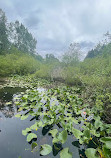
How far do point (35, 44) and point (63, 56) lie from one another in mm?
24179

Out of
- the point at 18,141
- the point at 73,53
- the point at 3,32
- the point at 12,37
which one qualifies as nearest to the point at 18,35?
the point at 12,37

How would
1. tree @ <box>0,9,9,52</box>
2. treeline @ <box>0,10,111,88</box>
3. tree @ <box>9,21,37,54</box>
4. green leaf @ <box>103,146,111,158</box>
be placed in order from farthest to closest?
tree @ <box>9,21,37,54</box>
tree @ <box>0,9,9,52</box>
treeline @ <box>0,10,111,88</box>
green leaf @ <box>103,146,111,158</box>

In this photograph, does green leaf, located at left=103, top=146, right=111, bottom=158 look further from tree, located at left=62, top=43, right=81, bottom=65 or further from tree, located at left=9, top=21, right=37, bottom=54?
tree, located at left=9, top=21, right=37, bottom=54

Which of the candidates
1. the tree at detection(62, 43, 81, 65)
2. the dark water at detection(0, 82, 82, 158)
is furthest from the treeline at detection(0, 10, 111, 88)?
the dark water at detection(0, 82, 82, 158)

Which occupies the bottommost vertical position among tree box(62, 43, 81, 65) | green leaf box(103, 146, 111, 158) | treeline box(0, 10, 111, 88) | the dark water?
the dark water

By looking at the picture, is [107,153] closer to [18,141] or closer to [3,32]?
[18,141]

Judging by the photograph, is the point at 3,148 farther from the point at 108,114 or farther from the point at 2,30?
the point at 2,30

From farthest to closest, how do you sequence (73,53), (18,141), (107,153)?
(73,53)
(18,141)
(107,153)

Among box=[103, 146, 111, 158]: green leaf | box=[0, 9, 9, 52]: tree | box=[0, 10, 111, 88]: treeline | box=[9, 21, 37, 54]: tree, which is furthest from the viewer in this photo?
box=[9, 21, 37, 54]: tree

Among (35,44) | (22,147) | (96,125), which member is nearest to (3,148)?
(22,147)

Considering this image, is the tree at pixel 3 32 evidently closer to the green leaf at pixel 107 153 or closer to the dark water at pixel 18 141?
the dark water at pixel 18 141

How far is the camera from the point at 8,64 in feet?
30.8

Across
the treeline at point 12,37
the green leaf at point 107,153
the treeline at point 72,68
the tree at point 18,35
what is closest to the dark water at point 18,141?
the green leaf at point 107,153

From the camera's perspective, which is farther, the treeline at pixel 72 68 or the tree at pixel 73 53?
Result: the tree at pixel 73 53
